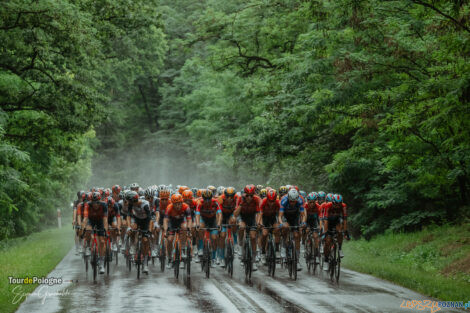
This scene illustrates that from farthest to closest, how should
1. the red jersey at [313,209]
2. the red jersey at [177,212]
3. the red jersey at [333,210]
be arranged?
the red jersey at [313,209] → the red jersey at [333,210] → the red jersey at [177,212]

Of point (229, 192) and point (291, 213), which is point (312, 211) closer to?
point (291, 213)

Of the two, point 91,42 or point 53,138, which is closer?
point 91,42

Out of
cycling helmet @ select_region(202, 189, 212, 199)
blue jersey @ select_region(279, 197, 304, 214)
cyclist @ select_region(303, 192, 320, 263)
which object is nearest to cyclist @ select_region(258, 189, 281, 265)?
blue jersey @ select_region(279, 197, 304, 214)

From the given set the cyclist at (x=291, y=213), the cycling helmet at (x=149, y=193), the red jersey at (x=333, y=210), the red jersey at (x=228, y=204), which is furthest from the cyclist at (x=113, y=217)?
the red jersey at (x=333, y=210)

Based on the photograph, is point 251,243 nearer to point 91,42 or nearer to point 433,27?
point 433,27

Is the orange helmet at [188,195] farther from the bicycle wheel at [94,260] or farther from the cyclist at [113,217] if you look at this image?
the bicycle wheel at [94,260]

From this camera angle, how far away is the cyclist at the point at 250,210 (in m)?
15.1

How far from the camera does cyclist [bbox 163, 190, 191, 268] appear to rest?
48.1 ft

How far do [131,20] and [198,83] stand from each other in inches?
1167

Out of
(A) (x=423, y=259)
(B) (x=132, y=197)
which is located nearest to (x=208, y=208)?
(B) (x=132, y=197)

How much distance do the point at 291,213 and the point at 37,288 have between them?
6.16m

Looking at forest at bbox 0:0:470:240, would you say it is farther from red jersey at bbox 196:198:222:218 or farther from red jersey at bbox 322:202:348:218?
red jersey at bbox 196:198:222:218

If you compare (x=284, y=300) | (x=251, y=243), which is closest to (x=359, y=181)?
(x=251, y=243)

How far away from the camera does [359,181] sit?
2384cm
